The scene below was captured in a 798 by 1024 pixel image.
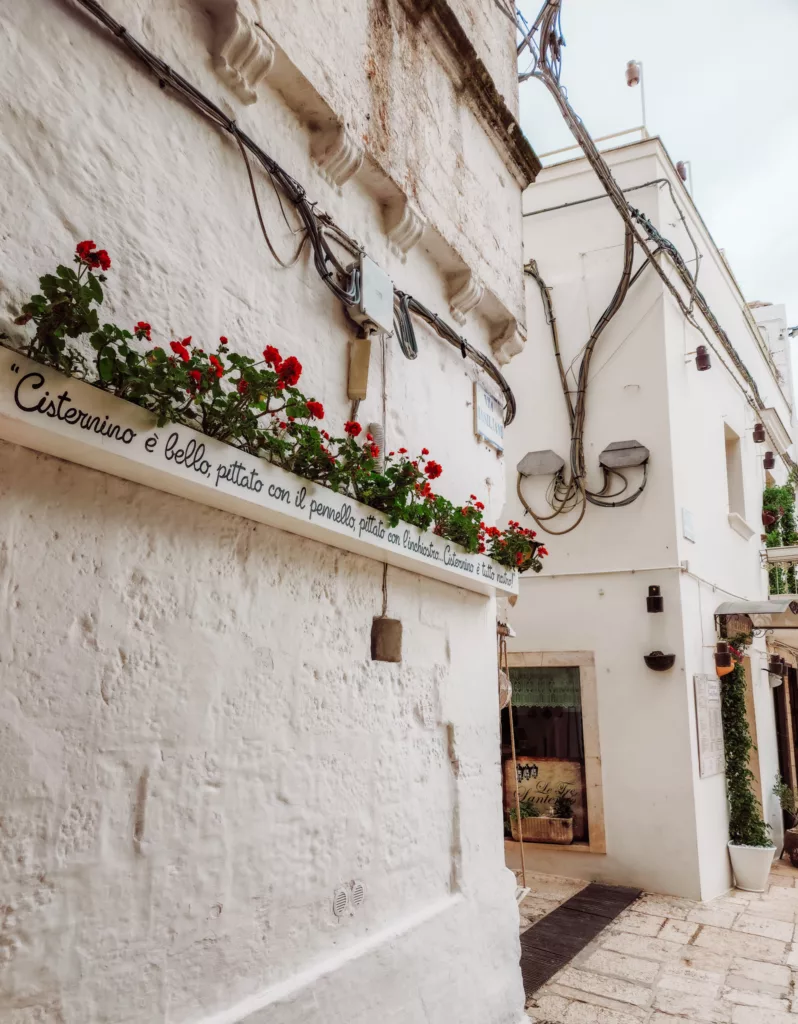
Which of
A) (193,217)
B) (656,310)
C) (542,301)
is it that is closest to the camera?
(193,217)

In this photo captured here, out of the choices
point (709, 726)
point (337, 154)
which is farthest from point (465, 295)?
point (709, 726)

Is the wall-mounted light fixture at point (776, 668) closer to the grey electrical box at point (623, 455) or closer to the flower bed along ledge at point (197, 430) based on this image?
the grey electrical box at point (623, 455)

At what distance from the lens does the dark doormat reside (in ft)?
16.6

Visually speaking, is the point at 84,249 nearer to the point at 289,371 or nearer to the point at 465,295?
the point at 289,371

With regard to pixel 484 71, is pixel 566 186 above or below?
above

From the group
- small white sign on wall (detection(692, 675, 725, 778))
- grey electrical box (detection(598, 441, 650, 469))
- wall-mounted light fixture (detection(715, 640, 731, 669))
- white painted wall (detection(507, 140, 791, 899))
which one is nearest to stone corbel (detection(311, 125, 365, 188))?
grey electrical box (detection(598, 441, 650, 469))

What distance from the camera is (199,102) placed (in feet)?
Answer: 8.61

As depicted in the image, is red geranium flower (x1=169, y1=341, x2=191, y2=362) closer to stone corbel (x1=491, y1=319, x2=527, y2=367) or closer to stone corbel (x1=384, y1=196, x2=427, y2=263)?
A: stone corbel (x1=384, y1=196, x2=427, y2=263)

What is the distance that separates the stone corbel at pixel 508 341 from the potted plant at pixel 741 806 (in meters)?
4.92

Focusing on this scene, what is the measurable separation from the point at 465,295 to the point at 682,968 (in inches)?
181

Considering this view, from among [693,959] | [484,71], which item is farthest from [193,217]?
[693,959]

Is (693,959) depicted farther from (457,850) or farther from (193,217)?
(193,217)

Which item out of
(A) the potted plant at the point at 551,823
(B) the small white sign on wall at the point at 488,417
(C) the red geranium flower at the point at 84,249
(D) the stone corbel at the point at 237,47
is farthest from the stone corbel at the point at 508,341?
(A) the potted plant at the point at 551,823

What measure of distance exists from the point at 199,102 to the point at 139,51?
0.88ft
